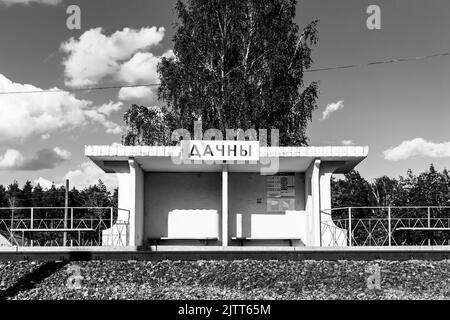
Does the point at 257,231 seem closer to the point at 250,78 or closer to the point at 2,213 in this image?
the point at 250,78

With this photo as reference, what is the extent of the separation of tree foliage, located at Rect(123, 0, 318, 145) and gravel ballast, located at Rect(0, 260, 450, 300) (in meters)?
11.5

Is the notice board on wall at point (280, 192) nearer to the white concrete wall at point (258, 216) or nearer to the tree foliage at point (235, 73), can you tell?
the white concrete wall at point (258, 216)

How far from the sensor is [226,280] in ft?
38.9

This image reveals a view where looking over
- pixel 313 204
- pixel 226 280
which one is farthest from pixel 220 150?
pixel 226 280

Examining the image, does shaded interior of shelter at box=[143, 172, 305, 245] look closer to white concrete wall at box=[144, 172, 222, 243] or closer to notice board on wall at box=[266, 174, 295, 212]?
white concrete wall at box=[144, 172, 222, 243]

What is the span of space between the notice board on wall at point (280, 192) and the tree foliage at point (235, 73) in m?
6.31

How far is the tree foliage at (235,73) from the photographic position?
78.3 ft

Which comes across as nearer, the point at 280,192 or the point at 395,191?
the point at 280,192

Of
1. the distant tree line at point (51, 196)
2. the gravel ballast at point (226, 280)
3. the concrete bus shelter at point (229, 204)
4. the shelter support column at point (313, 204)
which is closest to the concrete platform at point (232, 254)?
the gravel ballast at point (226, 280)

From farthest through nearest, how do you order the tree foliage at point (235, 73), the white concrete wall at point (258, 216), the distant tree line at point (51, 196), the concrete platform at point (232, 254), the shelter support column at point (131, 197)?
the distant tree line at point (51, 196) → the tree foliage at point (235, 73) → the white concrete wall at point (258, 216) → the shelter support column at point (131, 197) → the concrete platform at point (232, 254)

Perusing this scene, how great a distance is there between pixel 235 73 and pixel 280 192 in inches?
327

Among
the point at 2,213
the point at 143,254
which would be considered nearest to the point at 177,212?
the point at 143,254

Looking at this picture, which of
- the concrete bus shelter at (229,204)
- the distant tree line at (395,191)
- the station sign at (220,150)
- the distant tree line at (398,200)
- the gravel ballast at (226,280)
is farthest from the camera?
the distant tree line at (395,191)

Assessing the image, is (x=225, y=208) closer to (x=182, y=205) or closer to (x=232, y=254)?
(x=182, y=205)
